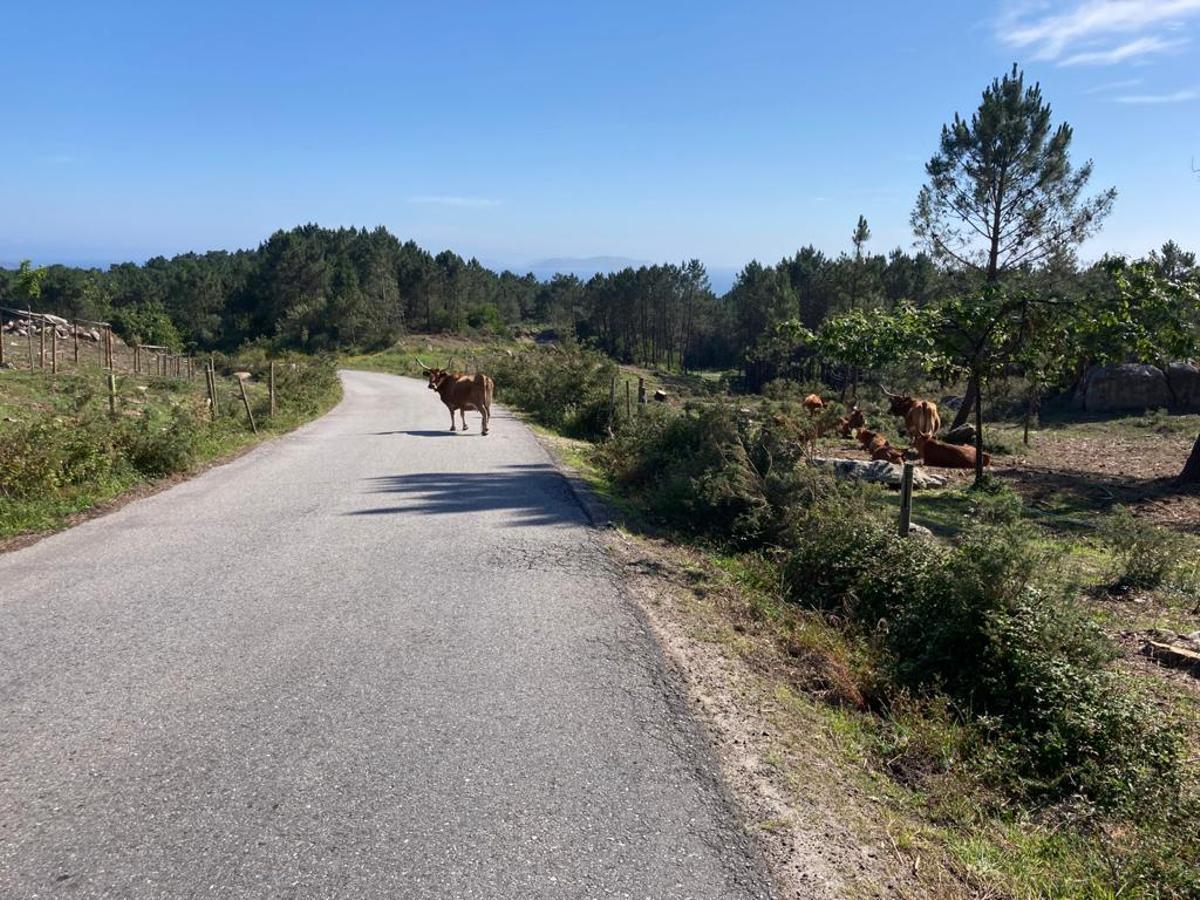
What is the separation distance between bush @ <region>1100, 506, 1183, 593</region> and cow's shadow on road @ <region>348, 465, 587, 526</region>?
595 centimetres

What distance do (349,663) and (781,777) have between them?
9.23 ft

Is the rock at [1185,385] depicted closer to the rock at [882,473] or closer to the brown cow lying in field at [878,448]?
the brown cow lying in field at [878,448]

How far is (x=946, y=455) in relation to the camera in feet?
59.2

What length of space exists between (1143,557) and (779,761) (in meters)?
6.57

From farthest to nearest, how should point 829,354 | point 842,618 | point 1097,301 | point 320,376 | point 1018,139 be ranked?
point 320,376 → point 1018,139 → point 829,354 → point 1097,301 → point 842,618

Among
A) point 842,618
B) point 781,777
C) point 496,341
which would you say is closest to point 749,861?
point 781,777

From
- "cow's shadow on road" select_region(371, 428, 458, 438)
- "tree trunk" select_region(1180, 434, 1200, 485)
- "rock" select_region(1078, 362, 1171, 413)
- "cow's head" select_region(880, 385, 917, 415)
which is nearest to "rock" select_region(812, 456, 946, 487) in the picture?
"tree trunk" select_region(1180, 434, 1200, 485)

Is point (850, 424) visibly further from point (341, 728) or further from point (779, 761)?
point (341, 728)

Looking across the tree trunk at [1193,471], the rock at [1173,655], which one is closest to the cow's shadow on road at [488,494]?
the rock at [1173,655]

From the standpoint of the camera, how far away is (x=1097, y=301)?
521 inches

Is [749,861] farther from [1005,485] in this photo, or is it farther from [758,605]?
[1005,485]

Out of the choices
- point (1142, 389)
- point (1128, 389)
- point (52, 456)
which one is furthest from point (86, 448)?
point (1142, 389)

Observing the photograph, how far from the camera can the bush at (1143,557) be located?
8.83 metres

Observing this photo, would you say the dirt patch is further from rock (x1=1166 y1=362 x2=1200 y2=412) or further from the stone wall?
rock (x1=1166 y1=362 x2=1200 y2=412)
